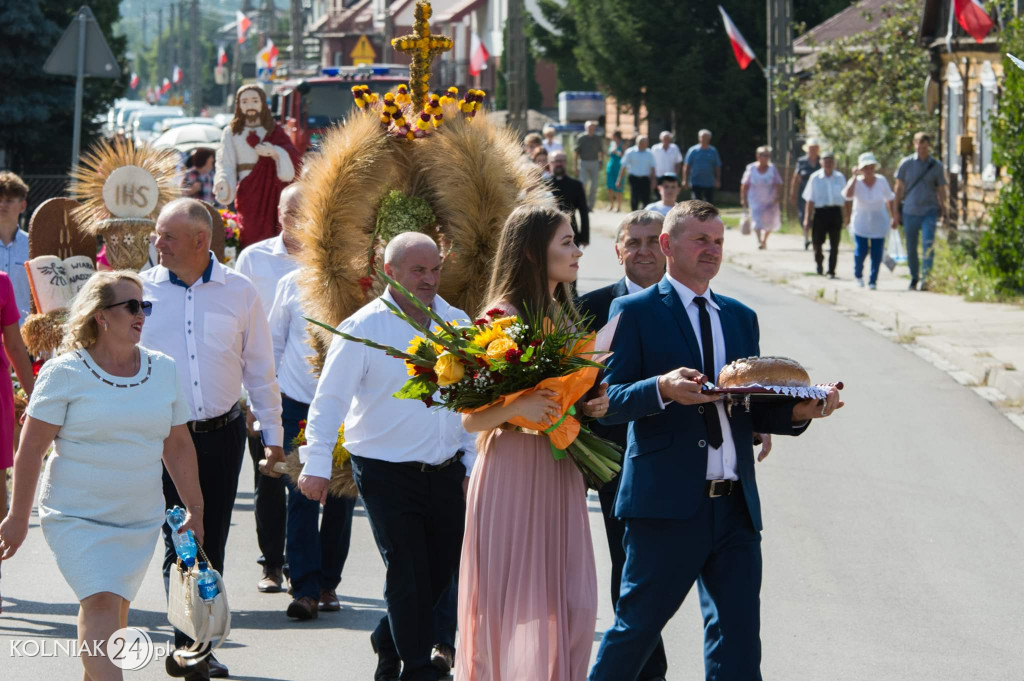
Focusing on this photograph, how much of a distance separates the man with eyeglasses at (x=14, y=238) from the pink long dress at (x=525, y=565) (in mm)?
4304

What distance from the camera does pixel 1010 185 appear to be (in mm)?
19047

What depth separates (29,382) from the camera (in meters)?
7.46

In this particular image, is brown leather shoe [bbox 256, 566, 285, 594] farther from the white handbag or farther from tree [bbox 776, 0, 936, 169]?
tree [bbox 776, 0, 936, 169]

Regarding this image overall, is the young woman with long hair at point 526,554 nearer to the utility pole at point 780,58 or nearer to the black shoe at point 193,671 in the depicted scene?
the black shoe at point 193,671

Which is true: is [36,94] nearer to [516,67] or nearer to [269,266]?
[516,67]

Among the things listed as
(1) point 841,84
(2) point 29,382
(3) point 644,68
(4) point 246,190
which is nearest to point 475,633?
(2) point 29,382

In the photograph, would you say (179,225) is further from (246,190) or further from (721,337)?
(246,190)

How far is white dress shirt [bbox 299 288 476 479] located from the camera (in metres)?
6.09

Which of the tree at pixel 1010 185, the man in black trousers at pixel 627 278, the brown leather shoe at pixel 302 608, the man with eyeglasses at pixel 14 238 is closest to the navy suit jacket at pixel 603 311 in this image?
the man in black trousers at pixel 627 278

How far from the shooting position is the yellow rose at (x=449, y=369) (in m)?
5.42

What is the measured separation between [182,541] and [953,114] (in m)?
24.6

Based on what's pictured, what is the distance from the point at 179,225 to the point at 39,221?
11.1 feet

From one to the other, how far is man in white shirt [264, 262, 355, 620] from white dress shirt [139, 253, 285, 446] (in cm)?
71

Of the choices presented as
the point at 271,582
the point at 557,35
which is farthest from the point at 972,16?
the point at 557,35
